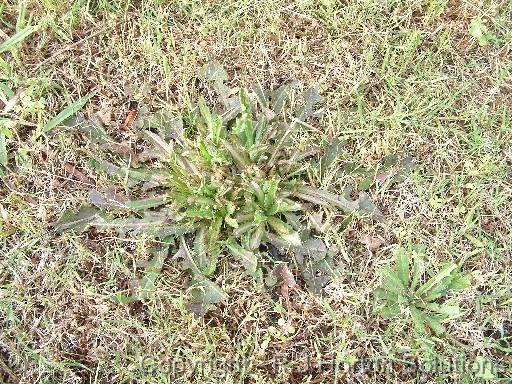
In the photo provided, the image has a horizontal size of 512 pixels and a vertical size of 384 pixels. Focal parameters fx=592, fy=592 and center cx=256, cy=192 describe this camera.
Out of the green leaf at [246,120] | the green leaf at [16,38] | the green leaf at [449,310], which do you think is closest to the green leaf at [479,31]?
the green leaf at [246,120]

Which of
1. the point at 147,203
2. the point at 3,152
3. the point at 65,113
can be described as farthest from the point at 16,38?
Answer: the point at 147,203

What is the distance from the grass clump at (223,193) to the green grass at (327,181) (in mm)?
95

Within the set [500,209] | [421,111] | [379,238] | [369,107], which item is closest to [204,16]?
[369,107]

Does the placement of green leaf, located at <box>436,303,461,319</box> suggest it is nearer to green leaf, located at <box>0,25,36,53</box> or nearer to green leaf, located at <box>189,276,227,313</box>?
green leaf, located at <box>189,276,227,313</box>

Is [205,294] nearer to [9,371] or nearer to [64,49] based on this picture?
[9,371]

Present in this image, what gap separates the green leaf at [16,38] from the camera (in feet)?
9.55

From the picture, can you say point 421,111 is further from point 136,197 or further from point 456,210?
point 136,197

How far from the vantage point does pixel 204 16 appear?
300 cm

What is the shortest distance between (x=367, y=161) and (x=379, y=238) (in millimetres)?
376

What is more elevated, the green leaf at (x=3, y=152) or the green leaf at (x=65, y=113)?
the green leaf at (x=65, y=113)

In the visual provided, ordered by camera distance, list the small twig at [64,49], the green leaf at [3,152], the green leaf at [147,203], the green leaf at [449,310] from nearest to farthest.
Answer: the green leaf at [449,310] < the green leaf at [147,203] < the green leaf at [3,152] < the small twig at [64,49]

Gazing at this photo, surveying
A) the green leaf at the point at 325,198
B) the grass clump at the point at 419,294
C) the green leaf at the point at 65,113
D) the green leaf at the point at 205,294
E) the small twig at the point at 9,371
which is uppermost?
the green leaf at the point at 65,113

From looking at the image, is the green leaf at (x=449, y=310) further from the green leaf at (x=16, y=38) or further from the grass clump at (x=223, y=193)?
the green leaf at (x=16, y=38)

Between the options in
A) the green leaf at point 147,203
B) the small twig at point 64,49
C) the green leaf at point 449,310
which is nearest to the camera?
the green leaf at point 449,310
